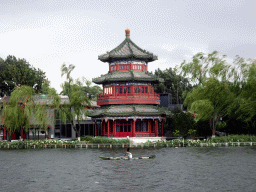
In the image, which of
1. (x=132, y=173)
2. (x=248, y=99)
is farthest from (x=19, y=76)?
(x=132, y=173)

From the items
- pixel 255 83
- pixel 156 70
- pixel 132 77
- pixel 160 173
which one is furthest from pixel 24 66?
pixel 160 173

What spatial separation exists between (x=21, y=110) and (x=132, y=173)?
36.5 meters

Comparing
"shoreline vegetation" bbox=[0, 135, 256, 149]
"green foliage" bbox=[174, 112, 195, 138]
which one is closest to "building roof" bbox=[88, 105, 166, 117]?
"green foliage" bbox=[174, 112, 195, 138]

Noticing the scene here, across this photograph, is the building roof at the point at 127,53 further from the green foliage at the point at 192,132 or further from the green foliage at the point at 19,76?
the green foliage at the point at 19,76

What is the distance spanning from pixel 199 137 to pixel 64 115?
21.2 metres

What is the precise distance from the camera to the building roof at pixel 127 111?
68500mm

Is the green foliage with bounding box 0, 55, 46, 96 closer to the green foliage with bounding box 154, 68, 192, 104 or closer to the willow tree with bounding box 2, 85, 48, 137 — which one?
the willow tree with bounding box 2, 85, 48, 137

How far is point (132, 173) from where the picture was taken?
34531mm

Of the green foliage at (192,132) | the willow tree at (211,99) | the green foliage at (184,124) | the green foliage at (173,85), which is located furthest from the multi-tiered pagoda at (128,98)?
the green foliage at (173,85)

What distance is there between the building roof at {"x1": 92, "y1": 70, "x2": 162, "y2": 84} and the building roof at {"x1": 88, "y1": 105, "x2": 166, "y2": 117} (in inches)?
170

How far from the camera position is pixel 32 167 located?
39.3 metres

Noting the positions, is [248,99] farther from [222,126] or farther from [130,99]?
[130,99]

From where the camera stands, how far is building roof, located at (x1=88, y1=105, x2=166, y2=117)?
225ft

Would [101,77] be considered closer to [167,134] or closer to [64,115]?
[64,115]
